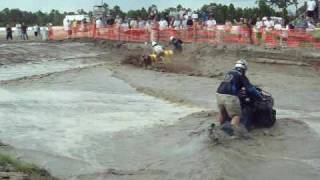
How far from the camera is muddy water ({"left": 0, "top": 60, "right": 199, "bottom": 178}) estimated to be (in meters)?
11.7

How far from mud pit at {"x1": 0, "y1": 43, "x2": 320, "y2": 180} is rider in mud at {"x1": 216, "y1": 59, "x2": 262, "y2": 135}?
0.49 metres

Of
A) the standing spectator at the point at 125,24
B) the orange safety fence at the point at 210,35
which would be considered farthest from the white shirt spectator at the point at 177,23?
the standing spectator at the point at 125,24

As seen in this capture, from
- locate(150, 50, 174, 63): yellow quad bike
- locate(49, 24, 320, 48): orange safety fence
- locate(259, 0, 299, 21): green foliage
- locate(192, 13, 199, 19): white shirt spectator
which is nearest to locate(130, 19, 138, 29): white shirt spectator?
locate(49, 24, 320, 48): orange safety fence

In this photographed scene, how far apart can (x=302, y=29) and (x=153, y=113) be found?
11684mm

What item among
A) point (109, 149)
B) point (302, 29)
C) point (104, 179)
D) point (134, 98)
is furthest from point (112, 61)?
point (104, 179)

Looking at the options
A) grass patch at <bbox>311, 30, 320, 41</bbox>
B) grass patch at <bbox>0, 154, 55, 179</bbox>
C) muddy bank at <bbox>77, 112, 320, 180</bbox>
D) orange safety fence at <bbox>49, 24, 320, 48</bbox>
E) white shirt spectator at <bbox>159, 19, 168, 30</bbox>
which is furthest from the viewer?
white shirt spectator at <bbox>159, 19, 168, 30</bbox>

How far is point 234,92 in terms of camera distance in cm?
1118

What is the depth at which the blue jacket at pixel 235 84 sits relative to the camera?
1102cm

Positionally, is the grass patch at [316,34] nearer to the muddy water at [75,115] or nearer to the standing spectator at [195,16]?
the muddy water at [75,115]

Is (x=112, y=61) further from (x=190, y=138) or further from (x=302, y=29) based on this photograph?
(x=190, y=138)

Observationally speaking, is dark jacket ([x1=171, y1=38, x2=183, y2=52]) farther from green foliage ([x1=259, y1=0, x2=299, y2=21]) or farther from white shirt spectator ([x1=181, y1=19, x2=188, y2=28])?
green foliage ([x1=259, y1=0, x2=299, y2=21])

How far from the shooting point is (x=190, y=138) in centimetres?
1223

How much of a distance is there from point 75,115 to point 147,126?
7.73 feet

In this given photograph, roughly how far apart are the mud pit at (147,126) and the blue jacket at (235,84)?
2.94 ft
